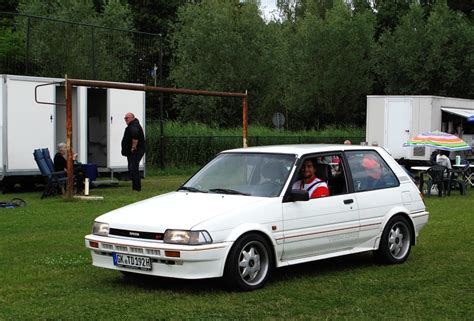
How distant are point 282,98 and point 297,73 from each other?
6.40 ft

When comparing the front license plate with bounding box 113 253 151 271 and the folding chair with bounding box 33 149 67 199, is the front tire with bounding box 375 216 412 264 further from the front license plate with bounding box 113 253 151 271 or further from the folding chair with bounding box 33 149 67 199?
the folding chair with bounding box 33 149 67 199

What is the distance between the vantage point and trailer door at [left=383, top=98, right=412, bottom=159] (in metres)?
27.8

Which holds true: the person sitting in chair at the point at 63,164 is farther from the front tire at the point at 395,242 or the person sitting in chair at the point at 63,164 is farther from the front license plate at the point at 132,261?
the front license plate at the point at 132,261

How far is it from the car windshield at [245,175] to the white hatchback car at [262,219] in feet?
0.04

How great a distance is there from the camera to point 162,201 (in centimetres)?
816

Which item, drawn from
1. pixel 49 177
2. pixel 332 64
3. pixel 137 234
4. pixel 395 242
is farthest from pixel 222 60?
pixel 137 234

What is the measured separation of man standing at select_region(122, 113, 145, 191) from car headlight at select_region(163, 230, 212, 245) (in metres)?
11.9

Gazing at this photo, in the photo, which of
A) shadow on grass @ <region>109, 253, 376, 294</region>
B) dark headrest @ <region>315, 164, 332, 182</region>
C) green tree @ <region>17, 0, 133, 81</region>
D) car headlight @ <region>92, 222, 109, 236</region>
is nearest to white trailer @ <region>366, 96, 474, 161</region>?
green tree @ <region>17, 0, 133, 81</region>

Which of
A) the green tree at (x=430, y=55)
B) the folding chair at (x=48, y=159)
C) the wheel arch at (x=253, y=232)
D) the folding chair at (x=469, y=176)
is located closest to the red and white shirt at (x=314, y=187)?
the wheel arch at (x=253, y=232)

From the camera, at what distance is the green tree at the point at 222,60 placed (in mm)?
38969

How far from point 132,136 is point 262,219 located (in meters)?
11.8

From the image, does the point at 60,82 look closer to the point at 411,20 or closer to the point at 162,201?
the point at 162,201

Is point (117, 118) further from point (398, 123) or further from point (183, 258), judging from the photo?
point (183, 258)

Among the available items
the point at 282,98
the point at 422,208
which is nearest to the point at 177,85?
the point at 282,98
